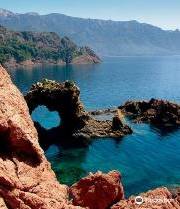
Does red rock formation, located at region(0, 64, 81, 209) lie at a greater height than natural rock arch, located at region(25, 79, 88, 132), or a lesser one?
greater

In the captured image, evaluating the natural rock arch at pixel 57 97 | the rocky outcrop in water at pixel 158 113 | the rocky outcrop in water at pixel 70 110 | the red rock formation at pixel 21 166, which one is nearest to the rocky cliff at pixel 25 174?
the red rock formation at pixel 21 166

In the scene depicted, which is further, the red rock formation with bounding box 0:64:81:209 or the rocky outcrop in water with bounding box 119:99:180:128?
the rocky outcrop in water with bounding box 119:99:180:128

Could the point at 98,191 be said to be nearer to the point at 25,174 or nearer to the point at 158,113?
the point at 25,174

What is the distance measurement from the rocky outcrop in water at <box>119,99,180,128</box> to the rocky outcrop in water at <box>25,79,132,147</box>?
454 inches

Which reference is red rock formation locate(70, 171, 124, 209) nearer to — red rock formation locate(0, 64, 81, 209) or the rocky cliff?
the rocky cliff

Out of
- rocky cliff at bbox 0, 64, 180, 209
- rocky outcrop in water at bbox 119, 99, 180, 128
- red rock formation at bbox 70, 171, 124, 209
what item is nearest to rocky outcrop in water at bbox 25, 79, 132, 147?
rocky outcrop in water at bbox 119, 99, 180, 128

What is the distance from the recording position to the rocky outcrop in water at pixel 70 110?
7494 centimetres

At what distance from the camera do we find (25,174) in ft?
65.5

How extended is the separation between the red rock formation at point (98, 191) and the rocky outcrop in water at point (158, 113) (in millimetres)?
66006

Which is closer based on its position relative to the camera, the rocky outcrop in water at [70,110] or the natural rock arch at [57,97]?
the natural rock arch at [57,97]

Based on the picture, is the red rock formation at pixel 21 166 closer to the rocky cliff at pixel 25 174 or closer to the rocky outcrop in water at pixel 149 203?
the rocky cliff at pixel 25 174

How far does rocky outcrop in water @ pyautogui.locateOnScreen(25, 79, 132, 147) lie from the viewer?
74.9 meters

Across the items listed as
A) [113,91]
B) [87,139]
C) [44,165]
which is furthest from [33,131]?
[113,91]

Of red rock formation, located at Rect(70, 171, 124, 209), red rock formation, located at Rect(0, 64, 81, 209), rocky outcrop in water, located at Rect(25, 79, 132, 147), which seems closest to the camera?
red rock formation, located at Rect(0, 64, 81, 209)
